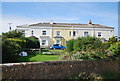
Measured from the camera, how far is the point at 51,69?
5.62 meters

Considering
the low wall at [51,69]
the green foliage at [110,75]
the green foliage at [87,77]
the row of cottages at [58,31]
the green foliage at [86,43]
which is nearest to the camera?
the low wall at [51,69]

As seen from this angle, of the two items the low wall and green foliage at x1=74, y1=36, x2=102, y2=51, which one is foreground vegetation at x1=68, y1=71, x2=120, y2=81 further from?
green foliage at x1=74, y1=36, x2=102, y2=51

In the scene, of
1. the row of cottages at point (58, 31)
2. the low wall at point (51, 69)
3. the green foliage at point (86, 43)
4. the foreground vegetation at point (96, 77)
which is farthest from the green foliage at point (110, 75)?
the row of cottages at point (58, 31)

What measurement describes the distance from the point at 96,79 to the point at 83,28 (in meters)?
28.7

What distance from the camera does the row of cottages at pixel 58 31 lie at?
32.8m

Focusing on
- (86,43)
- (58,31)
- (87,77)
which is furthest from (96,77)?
(58,31)

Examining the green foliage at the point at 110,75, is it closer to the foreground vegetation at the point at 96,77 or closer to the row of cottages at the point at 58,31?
the foreground vegetation at the point at 96,77

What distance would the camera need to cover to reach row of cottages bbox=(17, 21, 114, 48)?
32.8m

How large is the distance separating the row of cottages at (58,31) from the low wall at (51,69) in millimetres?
25967

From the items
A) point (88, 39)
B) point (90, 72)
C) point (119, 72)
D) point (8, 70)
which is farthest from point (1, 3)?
point (88, 39)

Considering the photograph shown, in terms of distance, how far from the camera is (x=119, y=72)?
7492mm

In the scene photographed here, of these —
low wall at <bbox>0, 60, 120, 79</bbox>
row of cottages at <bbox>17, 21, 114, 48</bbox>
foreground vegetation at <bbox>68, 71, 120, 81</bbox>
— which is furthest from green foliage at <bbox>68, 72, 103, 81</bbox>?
row of cottages at <bbox>17, 21, 114, 48</bbox>

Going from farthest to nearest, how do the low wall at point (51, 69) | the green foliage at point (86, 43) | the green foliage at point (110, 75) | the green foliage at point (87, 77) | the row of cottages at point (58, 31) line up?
the row of cottages at point (58, 31) → the green foliage at point (86, 43) → the green foliage at point (110, 75) → the green foliage at point (87, 77) → the low wall at point (51, 69)

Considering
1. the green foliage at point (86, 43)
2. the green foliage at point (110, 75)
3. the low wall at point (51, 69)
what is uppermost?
the green foliage at point (86, 43)
